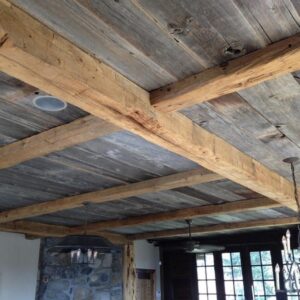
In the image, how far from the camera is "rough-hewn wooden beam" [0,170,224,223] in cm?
311

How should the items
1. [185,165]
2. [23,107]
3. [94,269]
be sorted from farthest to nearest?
[94,269]
[185,165]
[23,107]

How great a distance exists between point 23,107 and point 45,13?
76cm

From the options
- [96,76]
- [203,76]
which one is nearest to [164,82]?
[203,76]

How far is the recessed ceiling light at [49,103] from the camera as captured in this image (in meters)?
1.87

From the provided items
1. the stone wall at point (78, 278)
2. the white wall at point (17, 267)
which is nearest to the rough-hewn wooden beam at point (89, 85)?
the stone wall at point (78, 278)

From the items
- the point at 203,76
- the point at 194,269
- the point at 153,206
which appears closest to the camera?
the point at 203,76

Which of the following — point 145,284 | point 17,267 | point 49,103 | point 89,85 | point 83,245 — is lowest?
point 145,284

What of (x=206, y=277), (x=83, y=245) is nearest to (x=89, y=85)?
(x=83, y=245)

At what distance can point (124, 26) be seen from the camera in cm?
136

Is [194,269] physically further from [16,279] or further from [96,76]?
[96,76]

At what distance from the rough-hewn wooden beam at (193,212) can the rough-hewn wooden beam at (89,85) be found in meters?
1.88

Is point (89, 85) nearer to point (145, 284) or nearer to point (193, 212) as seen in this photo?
point (193, 212)

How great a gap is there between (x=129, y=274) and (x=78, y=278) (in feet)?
3.37

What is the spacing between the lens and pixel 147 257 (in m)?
7.91
